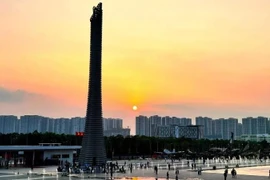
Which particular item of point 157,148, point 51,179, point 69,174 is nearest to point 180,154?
point 157,148

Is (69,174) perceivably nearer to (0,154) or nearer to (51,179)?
(51,179)

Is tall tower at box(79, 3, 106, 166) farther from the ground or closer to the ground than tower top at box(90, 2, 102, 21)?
closer to the ground

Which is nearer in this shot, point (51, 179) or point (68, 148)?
point (51, 179)

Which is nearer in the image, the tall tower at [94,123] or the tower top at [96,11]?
the tall tower at [94,123]

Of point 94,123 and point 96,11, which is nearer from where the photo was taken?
point 94,123

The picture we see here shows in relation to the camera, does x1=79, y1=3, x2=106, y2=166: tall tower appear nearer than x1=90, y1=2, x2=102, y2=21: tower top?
Yes

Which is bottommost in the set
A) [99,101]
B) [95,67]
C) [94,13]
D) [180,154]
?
[180,154]

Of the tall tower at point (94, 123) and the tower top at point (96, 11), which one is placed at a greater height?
the tower top at point (96, 11)

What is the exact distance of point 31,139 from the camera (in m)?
96.3

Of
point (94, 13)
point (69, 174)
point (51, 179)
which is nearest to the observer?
point (51, 179)

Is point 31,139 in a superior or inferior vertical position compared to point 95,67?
inferior

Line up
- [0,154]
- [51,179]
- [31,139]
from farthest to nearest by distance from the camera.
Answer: [31,139] → [0,154] → [51,179]

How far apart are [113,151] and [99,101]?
46.4 m

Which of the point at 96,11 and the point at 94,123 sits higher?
the point at 96,11
